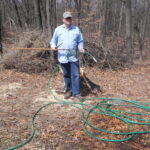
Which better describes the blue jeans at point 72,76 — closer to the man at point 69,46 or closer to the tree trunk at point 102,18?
the man at point 69,46

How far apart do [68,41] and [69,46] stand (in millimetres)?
108

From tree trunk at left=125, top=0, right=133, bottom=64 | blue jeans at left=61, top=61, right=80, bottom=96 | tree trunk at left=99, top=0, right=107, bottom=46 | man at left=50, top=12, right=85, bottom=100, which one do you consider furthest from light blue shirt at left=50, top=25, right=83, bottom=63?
tree trunk at left=99, top=0, right=107, bottom=46

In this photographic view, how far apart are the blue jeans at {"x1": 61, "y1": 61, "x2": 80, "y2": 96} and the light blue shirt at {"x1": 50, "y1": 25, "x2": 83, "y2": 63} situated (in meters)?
0.13

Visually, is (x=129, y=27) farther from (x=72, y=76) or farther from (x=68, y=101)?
(x=68, y=101)

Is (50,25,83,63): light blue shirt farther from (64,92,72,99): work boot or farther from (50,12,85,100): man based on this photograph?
(64,92,72,99): work boot

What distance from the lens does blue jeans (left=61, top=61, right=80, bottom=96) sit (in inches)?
179

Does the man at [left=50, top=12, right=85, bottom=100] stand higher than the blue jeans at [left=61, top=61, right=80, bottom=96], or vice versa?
the man at [left=50, top=12, right=85, bottom=100]

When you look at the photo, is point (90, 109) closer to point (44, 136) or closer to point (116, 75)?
point (44, 136)

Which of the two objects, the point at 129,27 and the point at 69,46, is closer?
the point at 69,46

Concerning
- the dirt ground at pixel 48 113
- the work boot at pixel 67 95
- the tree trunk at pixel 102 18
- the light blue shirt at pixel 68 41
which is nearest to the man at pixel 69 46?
the light blue shirt at pixel 68 41

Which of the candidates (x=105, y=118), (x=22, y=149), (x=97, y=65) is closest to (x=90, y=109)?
(x=105, y=118)

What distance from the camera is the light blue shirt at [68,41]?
440 centimetres

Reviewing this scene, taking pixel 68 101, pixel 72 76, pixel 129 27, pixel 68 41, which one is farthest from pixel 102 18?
pixel 68 101

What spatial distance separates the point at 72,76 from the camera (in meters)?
4.59
